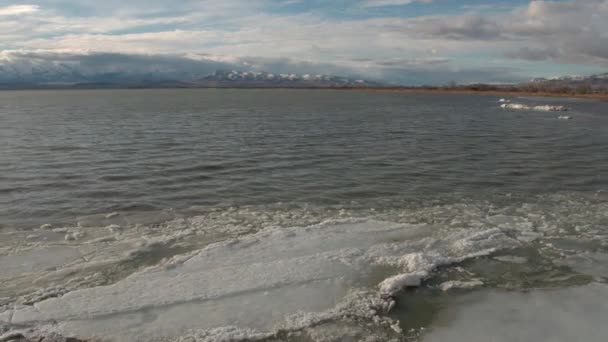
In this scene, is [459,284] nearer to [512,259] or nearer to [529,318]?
[529,318]

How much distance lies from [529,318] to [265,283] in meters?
4.66

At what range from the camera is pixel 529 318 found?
7.93 metres

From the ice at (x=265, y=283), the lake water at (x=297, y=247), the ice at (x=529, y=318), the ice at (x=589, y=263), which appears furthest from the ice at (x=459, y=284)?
the ice at (x=589, y=263)

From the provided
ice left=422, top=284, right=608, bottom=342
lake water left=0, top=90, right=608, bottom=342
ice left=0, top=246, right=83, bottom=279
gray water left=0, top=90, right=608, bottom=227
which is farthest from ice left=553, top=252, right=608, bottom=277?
ice left=0, top=246, right=83, bottom=279

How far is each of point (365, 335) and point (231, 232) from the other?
224 inches

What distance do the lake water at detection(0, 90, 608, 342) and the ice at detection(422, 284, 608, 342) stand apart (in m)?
0.03

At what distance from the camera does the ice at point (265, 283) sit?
769 cm

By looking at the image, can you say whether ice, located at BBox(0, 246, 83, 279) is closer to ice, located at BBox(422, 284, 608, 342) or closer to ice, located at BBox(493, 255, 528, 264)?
ice, located at BBox(422, 284, 608, 342)

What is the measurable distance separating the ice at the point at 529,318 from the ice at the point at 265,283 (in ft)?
3.92

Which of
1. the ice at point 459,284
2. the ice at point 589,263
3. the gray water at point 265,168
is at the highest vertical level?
the gray water at point 265,168

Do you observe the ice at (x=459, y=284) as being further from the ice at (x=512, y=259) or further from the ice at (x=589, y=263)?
the ice at (x=589, y=263)

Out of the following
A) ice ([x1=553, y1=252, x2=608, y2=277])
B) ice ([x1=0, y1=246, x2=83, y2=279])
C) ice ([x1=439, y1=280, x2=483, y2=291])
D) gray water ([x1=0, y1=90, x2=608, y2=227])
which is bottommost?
ice ([x1=0, y1=246, x2=83, y2=279])

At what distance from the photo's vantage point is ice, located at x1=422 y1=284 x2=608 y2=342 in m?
7.41

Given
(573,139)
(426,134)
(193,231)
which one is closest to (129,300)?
(193,231)
